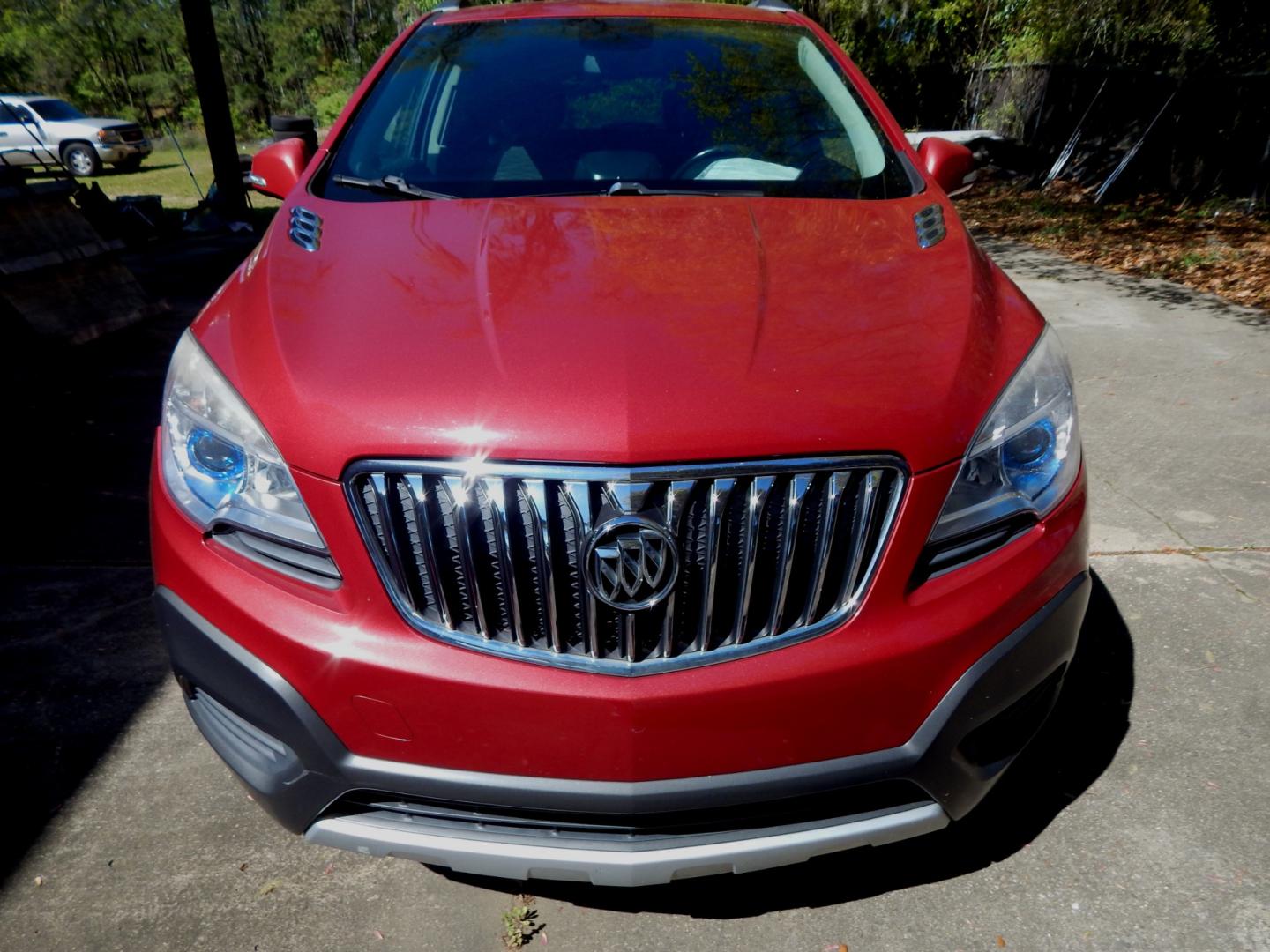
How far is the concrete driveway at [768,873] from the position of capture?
2131 mm

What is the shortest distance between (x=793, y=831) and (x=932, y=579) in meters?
0.52

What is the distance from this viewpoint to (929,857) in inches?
91.1

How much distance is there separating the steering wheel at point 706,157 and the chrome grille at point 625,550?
1.45 metres

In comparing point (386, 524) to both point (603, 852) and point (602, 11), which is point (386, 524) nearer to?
point (603, 852)

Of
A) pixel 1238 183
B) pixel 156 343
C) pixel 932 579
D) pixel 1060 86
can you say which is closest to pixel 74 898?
pixel 932 579

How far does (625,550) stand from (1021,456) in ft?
2.72

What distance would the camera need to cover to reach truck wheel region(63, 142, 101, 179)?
22.1 meters

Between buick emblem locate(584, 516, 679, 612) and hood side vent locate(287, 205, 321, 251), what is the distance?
118 centimetres

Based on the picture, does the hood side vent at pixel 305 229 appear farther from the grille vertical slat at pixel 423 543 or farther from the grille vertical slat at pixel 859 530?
the grille vertical slat at pixel 859 530

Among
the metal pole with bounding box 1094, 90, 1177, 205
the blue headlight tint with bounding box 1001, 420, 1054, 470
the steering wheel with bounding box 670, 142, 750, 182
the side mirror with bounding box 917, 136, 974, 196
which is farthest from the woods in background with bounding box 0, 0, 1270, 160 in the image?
the blue headlight tint with bounding box 1001, 420, 1054, 470

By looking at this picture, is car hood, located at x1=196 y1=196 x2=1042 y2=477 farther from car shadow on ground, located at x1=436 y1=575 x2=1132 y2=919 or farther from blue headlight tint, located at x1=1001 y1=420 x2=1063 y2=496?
car shadow on ground, located at x1=436 y1=575 x2=1132 y2=919

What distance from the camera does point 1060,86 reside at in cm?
1323

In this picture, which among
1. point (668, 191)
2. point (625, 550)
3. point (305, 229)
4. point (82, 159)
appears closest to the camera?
point (625, 550)

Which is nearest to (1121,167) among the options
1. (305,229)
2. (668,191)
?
(668,191)
